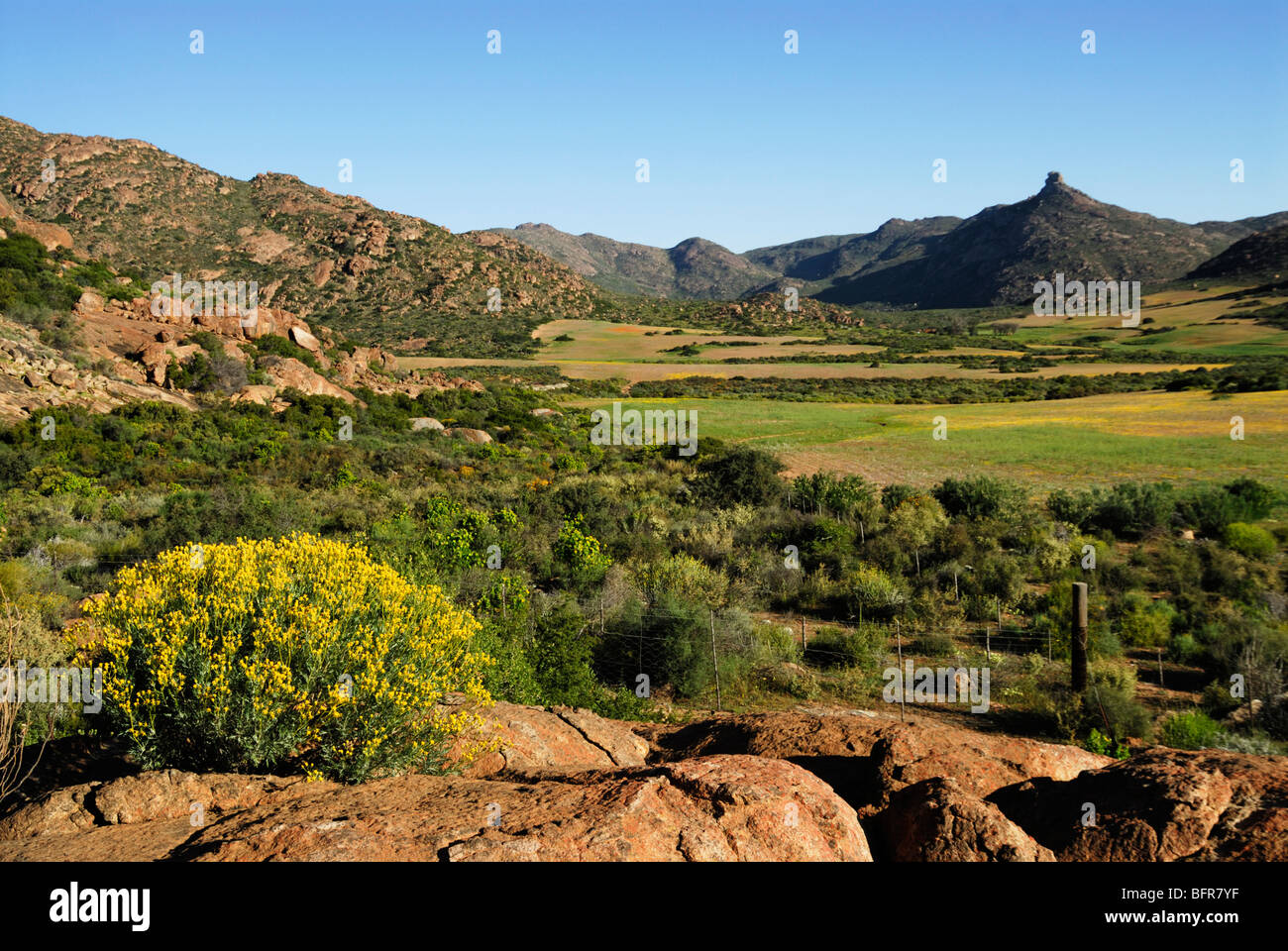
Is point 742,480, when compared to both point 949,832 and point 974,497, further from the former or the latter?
point 949,832

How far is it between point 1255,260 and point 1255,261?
0.58m

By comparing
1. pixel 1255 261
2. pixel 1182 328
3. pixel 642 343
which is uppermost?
pixel 1255 261

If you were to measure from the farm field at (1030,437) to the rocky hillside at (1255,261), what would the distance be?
369 feet

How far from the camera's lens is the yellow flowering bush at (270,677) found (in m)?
4.96

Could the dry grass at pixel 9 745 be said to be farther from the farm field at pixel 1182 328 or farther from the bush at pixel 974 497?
the farm field at pixel 1182 328

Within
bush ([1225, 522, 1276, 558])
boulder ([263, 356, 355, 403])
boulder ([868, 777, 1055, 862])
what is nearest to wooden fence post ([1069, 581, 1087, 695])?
boulder ([868, 777, 1055, 862])

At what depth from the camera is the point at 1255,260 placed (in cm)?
14175

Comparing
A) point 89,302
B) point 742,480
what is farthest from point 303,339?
point 742,480

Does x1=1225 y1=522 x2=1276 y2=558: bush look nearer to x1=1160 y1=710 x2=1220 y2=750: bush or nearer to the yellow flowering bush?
x1=1160 y1=710 x2=1220 y2=750: bush

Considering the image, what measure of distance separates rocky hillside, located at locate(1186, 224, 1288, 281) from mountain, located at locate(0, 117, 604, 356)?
130m

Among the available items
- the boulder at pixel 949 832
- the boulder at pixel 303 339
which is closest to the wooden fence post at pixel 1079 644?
the boulder at pixel 949 832

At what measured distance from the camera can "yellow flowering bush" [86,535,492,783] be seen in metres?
4.96

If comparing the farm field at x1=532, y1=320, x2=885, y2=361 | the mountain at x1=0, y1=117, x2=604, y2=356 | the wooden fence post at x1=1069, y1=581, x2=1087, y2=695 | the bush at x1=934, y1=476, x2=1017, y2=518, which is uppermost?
the mountain at x1=0, y1=117, x2=604, y2=356
